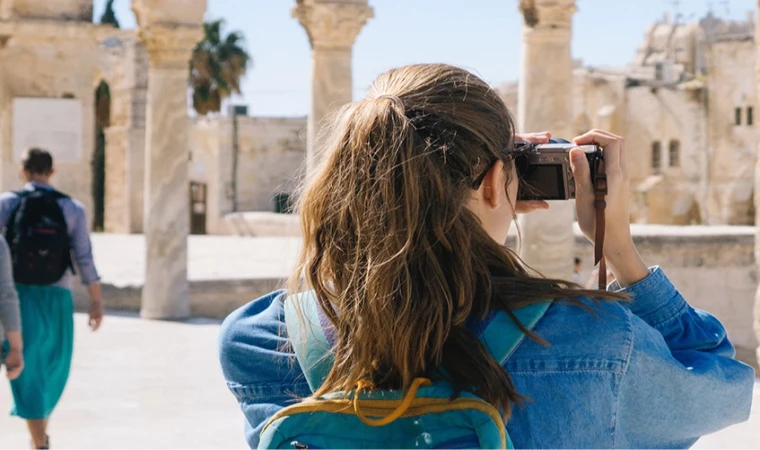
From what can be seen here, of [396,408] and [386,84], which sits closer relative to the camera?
[396,408]

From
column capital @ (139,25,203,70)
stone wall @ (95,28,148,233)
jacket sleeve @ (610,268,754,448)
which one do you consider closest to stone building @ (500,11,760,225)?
stone wall @ (95,28,148,233)

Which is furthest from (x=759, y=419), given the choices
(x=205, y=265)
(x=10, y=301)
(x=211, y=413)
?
(x=205, y=265)

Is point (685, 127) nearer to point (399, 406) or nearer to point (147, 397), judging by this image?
point (147, 397)

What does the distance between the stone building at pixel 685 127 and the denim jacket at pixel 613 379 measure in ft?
141

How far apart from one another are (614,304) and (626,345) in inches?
2.7

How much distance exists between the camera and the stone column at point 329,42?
1177 cm

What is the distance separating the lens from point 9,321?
15.7ft

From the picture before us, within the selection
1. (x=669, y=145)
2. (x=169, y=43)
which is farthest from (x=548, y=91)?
(x=669, y=145)

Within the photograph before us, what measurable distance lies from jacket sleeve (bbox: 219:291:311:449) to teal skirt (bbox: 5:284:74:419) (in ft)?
14.1

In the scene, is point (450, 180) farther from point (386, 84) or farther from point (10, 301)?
point (10, 301)

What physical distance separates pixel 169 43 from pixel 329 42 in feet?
5.57

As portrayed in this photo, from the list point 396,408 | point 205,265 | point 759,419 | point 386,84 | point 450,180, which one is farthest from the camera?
point 205,265

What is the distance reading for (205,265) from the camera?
18297 millimetres

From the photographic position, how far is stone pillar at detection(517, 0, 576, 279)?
10.8 meters
